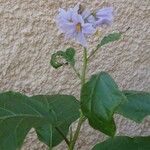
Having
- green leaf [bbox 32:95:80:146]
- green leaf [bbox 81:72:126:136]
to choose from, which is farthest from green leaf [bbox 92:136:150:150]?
green leaf [bbox 81:72:126:136]

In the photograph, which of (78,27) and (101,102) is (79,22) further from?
→ (101,102)

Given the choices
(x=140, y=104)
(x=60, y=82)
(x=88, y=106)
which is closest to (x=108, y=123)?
(x=88, y=106)

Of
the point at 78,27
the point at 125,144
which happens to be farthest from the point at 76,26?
the point at 125,144

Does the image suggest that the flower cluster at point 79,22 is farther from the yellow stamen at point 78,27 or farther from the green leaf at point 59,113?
the green leaf at point 59,113

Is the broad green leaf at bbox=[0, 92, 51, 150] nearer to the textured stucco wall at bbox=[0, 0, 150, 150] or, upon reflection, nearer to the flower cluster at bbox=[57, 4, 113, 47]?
the flower cluster at bbox=[57, 4, 113, 47]

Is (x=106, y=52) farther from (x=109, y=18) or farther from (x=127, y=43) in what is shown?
(x=109, y=18)

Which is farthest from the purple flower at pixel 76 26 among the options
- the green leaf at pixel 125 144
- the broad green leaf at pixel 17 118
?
the green leaf at pixel 125 144
